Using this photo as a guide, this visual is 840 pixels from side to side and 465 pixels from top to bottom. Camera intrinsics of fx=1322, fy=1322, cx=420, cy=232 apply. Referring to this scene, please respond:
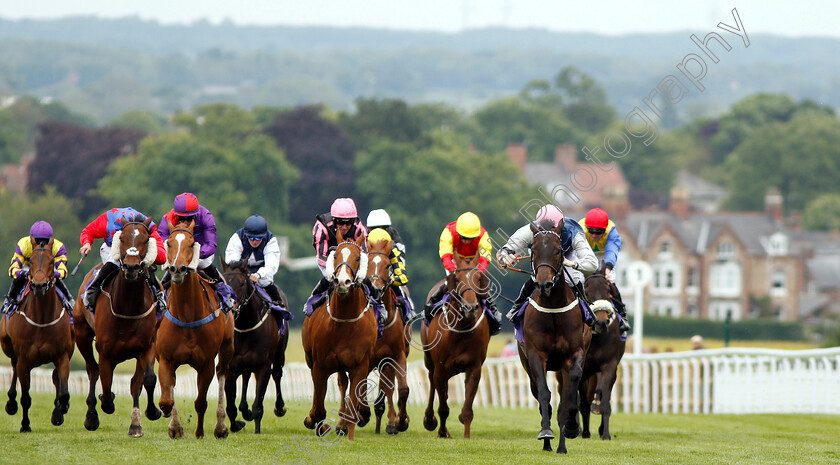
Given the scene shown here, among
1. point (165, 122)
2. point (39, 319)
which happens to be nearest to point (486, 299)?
point (39, 319)

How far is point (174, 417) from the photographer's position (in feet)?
39.8

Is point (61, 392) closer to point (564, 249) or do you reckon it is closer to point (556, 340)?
point (556, 340)

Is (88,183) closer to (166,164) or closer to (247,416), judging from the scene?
(166,164)

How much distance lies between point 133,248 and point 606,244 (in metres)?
5.00

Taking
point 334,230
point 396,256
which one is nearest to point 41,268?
point 334,230

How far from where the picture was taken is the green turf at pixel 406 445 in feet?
36.0

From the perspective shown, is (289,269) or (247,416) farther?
(289,269)

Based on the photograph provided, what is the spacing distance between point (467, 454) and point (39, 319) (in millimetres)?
4573

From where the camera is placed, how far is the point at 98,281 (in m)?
12.6

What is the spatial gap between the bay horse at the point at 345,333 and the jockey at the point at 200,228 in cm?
106

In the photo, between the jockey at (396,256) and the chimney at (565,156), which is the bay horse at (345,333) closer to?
the jockey at (396,256)

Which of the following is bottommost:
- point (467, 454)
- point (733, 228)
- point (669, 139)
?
point (467, 454)

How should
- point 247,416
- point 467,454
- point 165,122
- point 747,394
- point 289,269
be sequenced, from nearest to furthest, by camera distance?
1. point 467,454
2. point 247,416
3. point 747,394
4. point 289,269
5. point 165,122

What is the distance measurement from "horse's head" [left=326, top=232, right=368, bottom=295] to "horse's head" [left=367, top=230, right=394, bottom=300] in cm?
24
